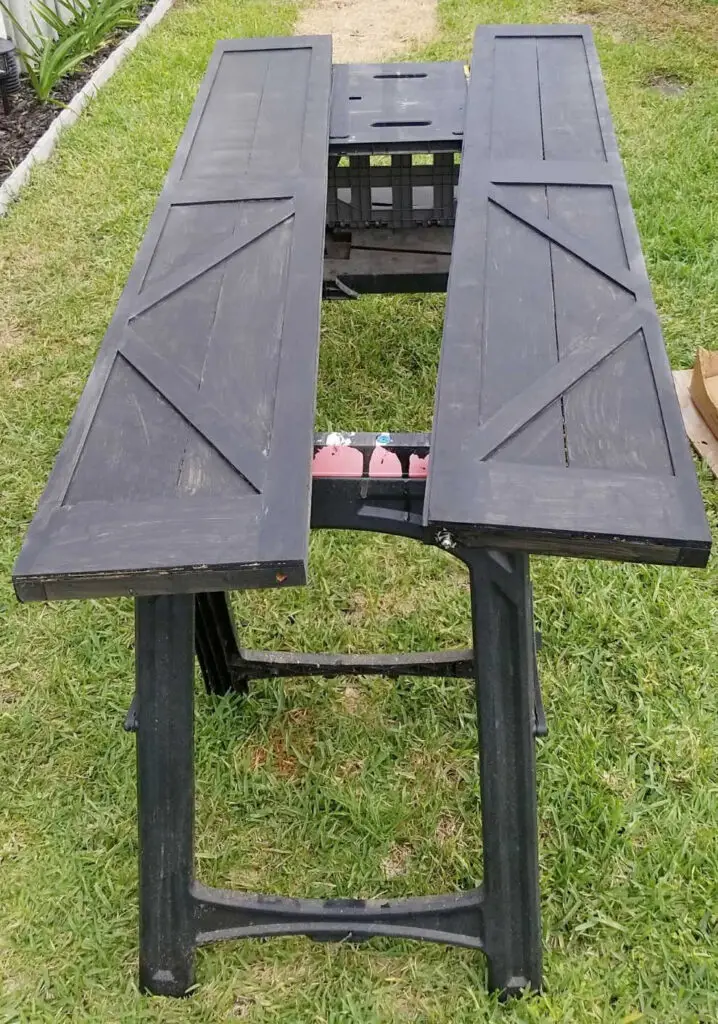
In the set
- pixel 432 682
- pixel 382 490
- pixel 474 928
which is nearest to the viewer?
pixel 382 490

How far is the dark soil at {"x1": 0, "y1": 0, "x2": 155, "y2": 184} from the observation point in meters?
4.89

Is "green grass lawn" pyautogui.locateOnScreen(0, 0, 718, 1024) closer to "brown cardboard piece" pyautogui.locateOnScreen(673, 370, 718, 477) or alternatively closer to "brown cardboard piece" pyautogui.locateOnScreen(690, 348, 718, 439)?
"brown cardboard piece" pyautogui.locateOnScreen(673, 370, 718, 477)

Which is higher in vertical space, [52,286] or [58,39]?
[58,39]

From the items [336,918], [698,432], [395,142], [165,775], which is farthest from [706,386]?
→ [165,775]

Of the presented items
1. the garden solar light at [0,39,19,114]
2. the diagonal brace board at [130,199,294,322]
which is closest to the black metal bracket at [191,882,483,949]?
the diagonal brace board at [130,199,294,322]

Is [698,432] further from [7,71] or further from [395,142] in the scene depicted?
[7,71]

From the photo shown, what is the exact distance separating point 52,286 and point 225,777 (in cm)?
265

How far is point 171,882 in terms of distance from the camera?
163cm

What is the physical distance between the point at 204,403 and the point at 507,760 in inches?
32.9

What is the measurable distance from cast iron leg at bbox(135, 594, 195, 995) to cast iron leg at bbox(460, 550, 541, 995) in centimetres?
50

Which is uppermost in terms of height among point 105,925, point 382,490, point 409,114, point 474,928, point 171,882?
point 409,114

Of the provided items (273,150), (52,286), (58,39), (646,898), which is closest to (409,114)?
(273,150)

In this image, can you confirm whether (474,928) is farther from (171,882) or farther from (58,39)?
(58,39)

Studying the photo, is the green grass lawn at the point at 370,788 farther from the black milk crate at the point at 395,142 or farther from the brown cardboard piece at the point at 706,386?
the black milk crate at the point at 395,142
